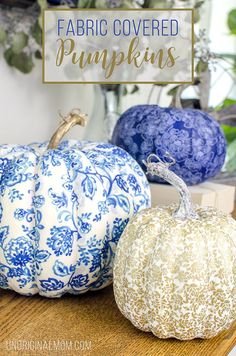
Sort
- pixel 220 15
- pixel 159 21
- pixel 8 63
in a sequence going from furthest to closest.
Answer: pixel 220 15 → pixel 8 63 → pixel 159 21

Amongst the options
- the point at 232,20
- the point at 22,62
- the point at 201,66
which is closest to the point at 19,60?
the point at 22,62

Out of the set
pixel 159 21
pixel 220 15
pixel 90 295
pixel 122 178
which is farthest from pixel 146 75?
pixel 220 15

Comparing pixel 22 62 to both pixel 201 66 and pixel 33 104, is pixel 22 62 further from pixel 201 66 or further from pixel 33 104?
pixel 201 66

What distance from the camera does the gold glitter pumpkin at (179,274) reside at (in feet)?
2.33

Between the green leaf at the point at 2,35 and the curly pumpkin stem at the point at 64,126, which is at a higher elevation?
the green leaf at the point at 2,35

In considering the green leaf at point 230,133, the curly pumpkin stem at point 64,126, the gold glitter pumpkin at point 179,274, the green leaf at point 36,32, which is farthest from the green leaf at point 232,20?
the gold glitter pumpkin at point 179,274

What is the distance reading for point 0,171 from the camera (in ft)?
2.74

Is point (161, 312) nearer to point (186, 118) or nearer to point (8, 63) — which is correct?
point (186, 118)

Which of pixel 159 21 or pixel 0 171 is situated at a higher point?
pixel 159 21

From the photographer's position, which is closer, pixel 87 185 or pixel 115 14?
pixel 87 185

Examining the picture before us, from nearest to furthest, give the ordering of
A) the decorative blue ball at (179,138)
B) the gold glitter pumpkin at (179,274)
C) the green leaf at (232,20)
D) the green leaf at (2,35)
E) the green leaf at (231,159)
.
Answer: the gold glitter pumpkin at (179,274)
the decorative blue ball at (179,138)
the green leaf at (2,35)
the green leaf at (231,159)
the green leaf at (232,20)

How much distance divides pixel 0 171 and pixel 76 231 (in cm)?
13

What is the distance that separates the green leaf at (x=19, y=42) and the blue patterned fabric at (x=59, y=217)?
0.42m

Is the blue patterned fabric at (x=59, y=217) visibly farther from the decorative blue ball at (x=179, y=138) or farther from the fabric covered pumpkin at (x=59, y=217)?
the decorative blue ball at (x=179, y=138)
